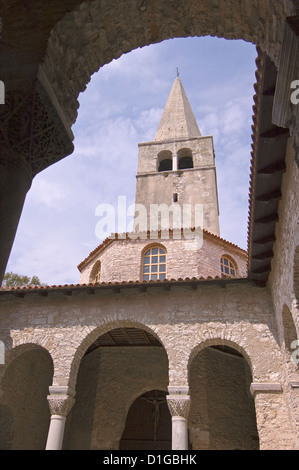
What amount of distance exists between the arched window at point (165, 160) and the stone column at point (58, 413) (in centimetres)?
1627

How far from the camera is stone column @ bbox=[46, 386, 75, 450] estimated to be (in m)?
9.30

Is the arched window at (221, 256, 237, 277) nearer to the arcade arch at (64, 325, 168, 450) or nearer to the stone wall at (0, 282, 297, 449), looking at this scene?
the arcade arch at (64, 325, 168, 450)

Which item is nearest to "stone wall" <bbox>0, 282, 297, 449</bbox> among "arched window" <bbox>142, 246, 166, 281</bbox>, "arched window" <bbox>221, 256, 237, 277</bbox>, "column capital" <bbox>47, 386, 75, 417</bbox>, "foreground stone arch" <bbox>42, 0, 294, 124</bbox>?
"column capital" <bbox>47, 386, 75, 417</bbox>

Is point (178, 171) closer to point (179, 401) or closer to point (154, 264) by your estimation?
point (154, 264)

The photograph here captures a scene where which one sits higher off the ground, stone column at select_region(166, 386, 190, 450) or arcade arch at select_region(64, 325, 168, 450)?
arcade arch at select_region(64, 325, 168, 450)

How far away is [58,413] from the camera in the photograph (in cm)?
952

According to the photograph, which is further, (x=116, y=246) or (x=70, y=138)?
(x=116, y=246)

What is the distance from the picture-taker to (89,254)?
16.6m

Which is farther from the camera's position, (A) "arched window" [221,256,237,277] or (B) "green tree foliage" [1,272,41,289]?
(B) "green tree foliage" [1,272,41,289]

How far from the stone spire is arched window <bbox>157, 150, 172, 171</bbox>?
105 centimetres

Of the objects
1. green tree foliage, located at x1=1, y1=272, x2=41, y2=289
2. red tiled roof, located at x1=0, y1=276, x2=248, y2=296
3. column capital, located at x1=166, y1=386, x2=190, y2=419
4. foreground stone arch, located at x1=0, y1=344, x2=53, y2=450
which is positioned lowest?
column capital, located at x1=166, y1=386, x2=190, y2=419

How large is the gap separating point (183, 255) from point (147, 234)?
69.9 inches

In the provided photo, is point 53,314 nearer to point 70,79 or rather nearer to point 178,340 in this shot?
point 178,340
